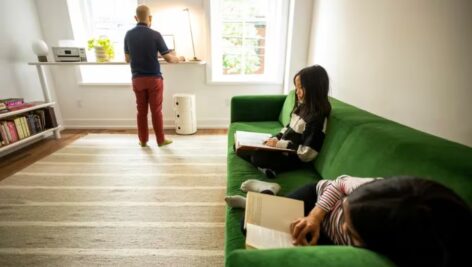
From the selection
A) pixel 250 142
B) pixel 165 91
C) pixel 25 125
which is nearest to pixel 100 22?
pixel 165 91

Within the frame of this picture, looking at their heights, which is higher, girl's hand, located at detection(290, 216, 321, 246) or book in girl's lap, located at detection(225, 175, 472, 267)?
book in girl's lap, located at detection(225, 175, 472, 267)

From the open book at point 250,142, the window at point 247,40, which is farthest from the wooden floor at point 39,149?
the open book at point 250,142

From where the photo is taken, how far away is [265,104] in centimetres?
229

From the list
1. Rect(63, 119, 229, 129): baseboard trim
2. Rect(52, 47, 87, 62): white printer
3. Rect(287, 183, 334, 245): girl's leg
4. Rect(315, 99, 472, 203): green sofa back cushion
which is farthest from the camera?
Rect(63, 119, 229, 129): baseboard trim

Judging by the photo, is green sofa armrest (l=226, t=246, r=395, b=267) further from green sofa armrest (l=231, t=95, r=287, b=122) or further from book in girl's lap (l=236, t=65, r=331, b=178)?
green sofa armrest (l=231, t=95, r=287, b=122)

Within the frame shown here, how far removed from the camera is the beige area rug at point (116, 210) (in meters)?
1.20

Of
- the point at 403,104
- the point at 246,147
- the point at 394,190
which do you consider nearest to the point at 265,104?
the point at 246,147

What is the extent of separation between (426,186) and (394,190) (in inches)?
2.2

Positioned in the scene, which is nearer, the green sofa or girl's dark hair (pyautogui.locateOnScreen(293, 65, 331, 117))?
the green sofa

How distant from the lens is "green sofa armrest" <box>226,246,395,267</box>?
462mm

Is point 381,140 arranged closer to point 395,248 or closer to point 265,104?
point 395,248

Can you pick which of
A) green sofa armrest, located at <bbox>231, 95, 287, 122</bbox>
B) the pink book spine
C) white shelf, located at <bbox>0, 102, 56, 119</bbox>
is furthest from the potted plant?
green sofa armrest, located at <bbox>231, 95, 287, 122</bbox>

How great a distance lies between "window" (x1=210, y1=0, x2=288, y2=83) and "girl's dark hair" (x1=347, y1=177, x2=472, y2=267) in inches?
114

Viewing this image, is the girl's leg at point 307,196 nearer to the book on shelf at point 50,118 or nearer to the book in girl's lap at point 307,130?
the book in girl's lap at point 307,130
